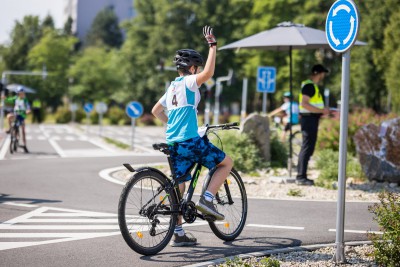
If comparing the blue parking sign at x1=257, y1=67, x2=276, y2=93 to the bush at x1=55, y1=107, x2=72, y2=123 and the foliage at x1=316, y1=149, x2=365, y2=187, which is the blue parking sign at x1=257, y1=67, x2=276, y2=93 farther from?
the bush at x1=55, y1=107, x2=72, y2=123

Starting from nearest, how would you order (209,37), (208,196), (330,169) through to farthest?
1. (209,37)
2. (208,196)
3. (330,169)

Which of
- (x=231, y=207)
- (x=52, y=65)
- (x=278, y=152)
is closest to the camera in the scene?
(x=231, y=207)

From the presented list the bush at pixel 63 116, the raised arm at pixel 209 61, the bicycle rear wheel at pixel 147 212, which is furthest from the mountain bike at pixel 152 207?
the bush at pixel 63 116

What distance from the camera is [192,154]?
5.95 metres

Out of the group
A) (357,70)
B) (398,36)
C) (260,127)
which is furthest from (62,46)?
(260,127)

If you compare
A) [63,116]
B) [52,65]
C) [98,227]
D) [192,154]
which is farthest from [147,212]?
[52,65]

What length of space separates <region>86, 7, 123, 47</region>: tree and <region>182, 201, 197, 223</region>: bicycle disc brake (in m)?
109

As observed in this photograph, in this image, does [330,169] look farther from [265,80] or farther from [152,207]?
[265,80]

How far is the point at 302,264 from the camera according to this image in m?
5.34

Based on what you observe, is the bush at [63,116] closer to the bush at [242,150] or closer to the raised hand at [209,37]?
the bush at [242,150]

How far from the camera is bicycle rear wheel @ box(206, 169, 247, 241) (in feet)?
21.3

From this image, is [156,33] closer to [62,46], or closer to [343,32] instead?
[62,46]

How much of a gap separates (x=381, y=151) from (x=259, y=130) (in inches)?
141

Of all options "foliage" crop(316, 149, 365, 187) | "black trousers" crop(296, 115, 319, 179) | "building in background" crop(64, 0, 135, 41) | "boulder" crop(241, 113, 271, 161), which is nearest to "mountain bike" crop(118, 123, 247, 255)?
"black trousers" crop(296, 115, 319, 179)
